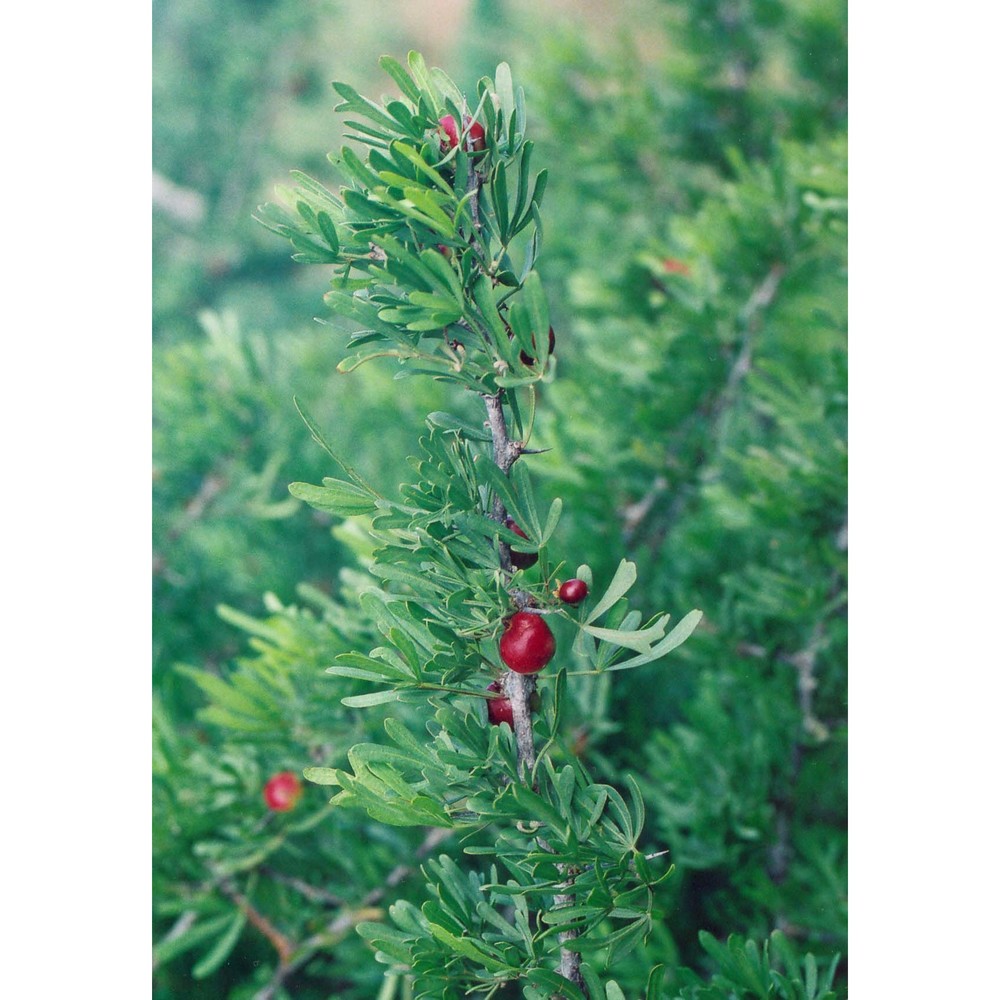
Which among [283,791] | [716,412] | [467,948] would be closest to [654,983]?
[467,948]

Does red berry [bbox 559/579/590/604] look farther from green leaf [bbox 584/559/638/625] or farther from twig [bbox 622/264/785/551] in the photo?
twig [bbox 622/264/785/551]

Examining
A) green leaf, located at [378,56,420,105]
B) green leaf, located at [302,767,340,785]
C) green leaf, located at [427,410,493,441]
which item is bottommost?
green leaf, located at [302,767,340,785]

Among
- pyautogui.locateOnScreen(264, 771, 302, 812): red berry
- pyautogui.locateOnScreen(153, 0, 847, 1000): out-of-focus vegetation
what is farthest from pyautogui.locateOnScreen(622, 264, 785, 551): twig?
pyautogui.locateOnScreen(264, 771, 302, 812): red berry

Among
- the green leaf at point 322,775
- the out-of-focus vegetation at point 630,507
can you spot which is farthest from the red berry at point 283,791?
the green leaf at point 322,775

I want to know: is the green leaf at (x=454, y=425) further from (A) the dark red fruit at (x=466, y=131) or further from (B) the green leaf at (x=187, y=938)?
(B) the green leaf at (x=187, y=938)
